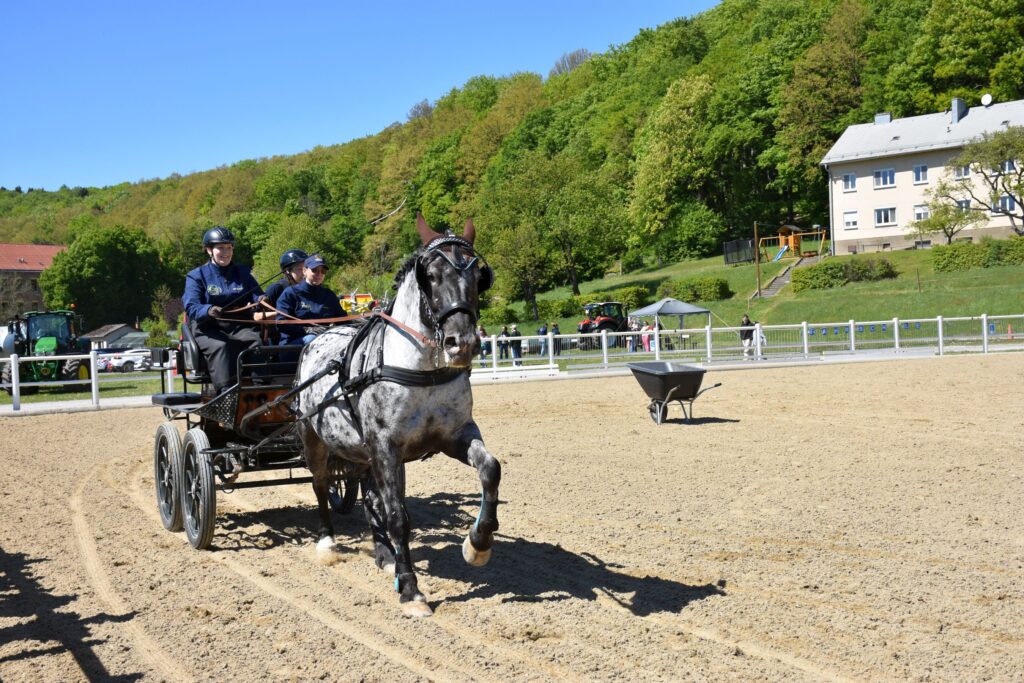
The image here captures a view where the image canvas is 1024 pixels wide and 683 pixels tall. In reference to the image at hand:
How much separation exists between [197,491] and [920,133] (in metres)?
59.1

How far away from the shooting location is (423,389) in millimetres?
5551

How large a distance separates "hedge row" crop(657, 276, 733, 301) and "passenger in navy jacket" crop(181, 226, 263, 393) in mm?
46100

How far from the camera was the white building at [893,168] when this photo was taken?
55.1 meters

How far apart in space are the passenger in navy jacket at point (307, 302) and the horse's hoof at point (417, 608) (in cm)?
275

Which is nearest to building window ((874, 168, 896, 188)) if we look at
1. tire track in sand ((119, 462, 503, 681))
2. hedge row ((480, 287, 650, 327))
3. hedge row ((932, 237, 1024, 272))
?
hedge row ((932, 237, 1024, 272))

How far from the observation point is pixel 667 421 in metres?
15.5

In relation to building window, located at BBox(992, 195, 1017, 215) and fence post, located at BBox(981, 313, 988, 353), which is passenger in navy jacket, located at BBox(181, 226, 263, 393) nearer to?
fence post, located at BBox(981, 313, 988, 353)

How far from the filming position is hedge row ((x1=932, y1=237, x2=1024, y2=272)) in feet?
148

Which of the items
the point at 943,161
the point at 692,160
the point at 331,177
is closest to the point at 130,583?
the point at 943,161

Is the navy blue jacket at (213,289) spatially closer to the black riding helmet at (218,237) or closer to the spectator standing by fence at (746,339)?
the black riding helmet at (218,237)

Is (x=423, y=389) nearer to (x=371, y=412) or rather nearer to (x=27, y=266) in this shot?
(x=371, y=412)

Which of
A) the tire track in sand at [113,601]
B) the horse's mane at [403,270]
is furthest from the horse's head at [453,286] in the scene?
the tire track in sand at [113,601]

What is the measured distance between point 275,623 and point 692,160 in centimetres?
6787

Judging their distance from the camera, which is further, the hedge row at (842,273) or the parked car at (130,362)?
the parked car at (130,362)
